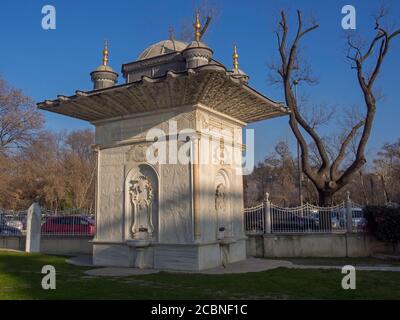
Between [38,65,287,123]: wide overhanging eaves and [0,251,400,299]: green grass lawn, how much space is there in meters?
4.74

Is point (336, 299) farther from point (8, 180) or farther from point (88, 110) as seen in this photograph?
point (8, 180)

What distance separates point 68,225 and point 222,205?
8760 millimetres

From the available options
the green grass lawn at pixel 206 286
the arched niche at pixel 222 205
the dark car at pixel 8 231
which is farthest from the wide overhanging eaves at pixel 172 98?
the dark car at pixel 8 231

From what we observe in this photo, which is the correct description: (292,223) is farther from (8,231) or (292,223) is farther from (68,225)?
(8,231)

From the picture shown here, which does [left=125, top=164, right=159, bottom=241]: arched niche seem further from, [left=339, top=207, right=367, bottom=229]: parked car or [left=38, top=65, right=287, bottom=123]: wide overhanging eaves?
[left=339, top=207, right=367, bottom=229]: parked car

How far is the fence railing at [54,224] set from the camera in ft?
56.9

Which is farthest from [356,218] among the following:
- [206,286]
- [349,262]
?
[206,286]

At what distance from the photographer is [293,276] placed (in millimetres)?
9156

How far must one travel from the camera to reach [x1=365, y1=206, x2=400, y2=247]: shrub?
45.0 feet

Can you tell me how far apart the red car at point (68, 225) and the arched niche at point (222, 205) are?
7527 millimetres

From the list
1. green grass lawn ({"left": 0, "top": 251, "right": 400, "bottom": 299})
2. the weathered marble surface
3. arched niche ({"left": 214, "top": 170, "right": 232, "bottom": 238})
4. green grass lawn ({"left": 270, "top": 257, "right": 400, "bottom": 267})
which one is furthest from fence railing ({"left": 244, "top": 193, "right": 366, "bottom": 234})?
green grass lawn ({"left": 0, "top": 251, "right": 400, "bottom": 299})

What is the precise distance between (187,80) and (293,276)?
17.8 ft

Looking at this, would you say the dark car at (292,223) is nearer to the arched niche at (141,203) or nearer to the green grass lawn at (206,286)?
the green grass lawn at (206,286)

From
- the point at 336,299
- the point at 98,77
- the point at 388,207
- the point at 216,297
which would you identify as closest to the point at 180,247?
the point at 216,297
